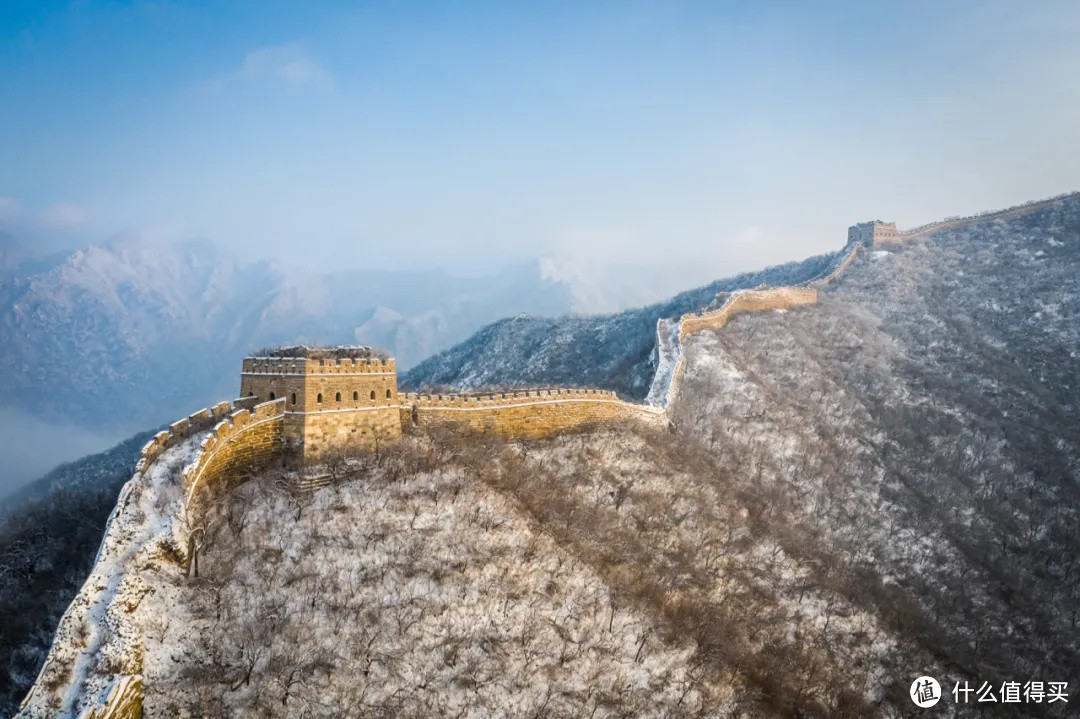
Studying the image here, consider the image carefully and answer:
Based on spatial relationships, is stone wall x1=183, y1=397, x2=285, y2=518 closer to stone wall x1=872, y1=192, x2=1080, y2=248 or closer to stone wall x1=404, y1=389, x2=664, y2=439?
stone wall x1=404, y1=389, x2=664, y2=439

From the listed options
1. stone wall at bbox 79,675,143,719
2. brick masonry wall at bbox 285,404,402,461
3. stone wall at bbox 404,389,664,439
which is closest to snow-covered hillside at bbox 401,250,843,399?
stone wall at bbox 404,389,664,439

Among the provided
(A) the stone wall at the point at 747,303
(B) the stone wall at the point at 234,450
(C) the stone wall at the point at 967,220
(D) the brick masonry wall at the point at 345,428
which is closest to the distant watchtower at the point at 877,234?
(C) the stone wall at the point at 967,220

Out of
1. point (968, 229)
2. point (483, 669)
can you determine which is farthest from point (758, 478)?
point (968, 229)

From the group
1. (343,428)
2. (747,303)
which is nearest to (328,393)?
(343,428)

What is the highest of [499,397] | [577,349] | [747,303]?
[747,303]

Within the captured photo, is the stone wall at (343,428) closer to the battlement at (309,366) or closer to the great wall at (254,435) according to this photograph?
the great wall at (254,435)

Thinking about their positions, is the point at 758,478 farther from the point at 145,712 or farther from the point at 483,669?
the point at 145,712

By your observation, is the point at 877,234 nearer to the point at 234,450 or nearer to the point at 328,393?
the point at 328,393

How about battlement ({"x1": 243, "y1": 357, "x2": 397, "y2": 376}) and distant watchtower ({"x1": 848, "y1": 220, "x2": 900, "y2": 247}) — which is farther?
distant watchtower ({"x1": 848, "y1": 220, "x2": 900, "y2": 247})
